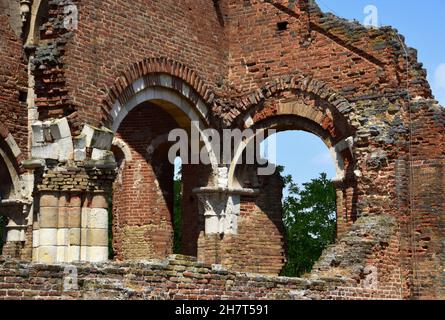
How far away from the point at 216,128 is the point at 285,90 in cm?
148

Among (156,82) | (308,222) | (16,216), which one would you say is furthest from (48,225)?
(308,222)

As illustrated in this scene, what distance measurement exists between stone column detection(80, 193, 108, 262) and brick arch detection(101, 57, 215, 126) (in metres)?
1.41

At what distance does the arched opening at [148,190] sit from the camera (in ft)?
64.2

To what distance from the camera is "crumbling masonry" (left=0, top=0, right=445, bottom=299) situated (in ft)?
49.3

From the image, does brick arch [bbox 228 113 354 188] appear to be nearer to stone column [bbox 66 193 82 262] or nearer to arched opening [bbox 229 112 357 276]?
arched opening [bbox 229 112 357 276]

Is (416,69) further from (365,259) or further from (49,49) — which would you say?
(49,49)

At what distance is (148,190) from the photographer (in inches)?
774

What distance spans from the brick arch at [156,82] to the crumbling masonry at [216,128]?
0.10ft

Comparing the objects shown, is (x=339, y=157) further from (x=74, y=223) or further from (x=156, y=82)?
(x=74, y=223)

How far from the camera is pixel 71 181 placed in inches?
589

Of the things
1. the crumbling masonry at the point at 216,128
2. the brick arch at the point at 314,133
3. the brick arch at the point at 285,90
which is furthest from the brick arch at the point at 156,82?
the brick arch at the point at 314,133

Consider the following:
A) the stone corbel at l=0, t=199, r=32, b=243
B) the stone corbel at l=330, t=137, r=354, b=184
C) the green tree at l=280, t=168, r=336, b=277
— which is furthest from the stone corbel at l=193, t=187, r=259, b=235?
the green tree at l=280, t=168, r=336, b=277

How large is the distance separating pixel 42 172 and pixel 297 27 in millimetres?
6172

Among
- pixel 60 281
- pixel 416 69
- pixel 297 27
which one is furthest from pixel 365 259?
pixel 60 281
